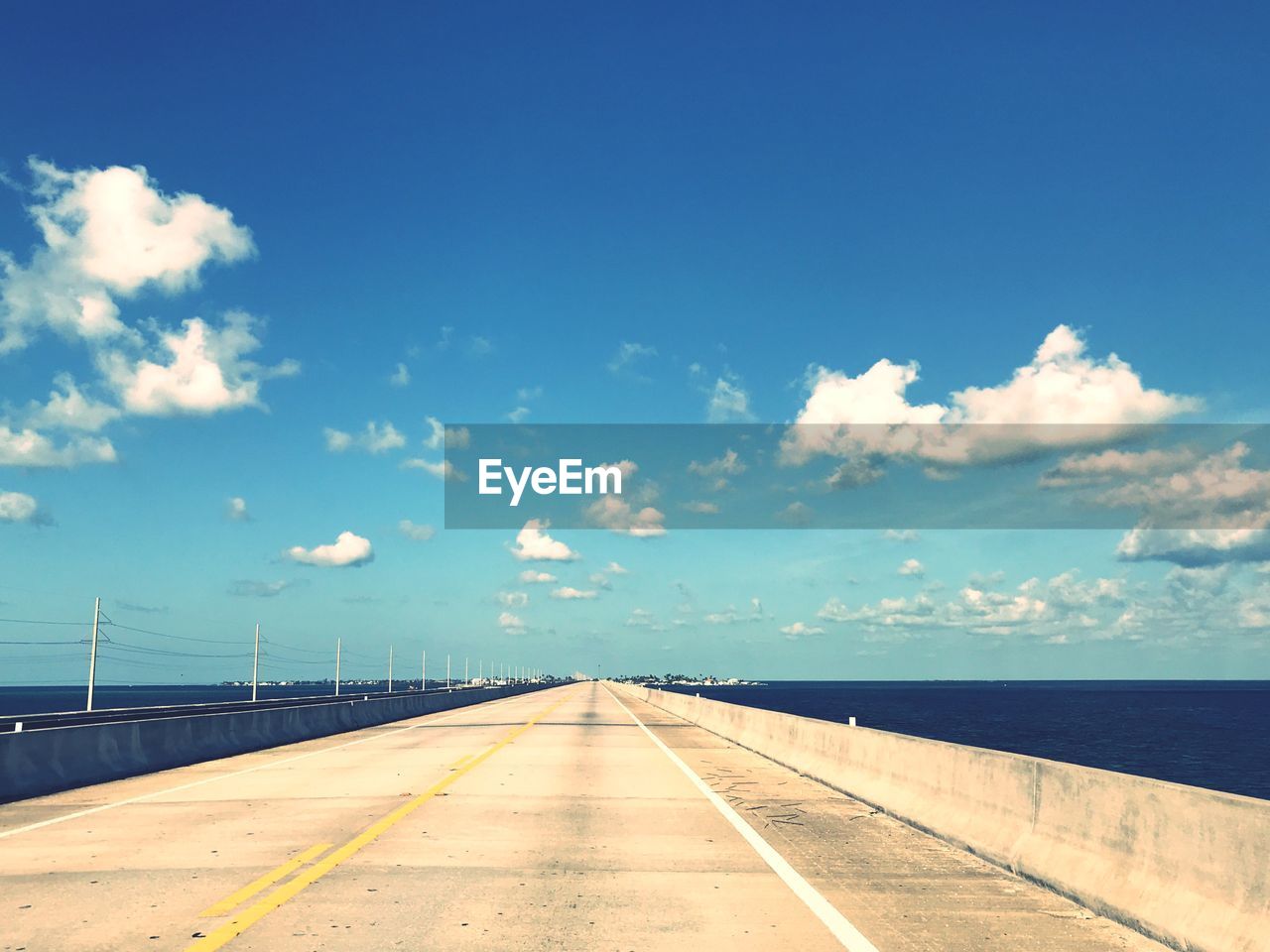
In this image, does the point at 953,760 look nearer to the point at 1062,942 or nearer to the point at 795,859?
the point at 795,859

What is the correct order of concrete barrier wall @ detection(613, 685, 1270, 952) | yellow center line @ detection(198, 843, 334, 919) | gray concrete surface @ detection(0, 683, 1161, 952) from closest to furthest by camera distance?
concrete barrier wall @ detection(613, 685, 1270, 952) < gray concrete surface @ detection(0, 683, 1161, 952) < yellow center line @ detection(198, 843, 334, 919)

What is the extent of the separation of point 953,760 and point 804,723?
837 cm

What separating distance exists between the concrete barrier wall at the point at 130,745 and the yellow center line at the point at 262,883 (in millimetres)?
7043

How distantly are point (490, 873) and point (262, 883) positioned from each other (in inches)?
67.4

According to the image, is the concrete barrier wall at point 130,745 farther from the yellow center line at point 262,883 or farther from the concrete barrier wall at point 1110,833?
the concrete barrier wall at point 1110,833

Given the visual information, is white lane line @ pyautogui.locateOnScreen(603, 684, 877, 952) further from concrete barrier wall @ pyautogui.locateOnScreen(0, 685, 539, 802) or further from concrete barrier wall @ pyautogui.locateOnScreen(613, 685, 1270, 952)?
concrete barrier wall @ pyautogui.locateOnScreen(0, 685, 539, 802)

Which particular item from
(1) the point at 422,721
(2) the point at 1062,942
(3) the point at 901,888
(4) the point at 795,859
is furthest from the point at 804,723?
(1) the point at 422,721

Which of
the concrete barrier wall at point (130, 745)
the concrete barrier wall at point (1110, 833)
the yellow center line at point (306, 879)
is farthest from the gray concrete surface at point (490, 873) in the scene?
the concrete barrier wall at point (130, 745)

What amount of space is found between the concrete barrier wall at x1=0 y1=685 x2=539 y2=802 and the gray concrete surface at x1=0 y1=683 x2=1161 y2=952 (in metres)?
0.56

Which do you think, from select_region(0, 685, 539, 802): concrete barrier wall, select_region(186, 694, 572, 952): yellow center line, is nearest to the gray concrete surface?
select_region(186, 694, 572, 952): yellow center line

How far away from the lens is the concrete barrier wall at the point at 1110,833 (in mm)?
5996

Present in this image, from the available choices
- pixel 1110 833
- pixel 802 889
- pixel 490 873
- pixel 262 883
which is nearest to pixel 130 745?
pixel 262 883

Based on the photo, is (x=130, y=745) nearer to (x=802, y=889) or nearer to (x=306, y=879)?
(x=306, y=879)

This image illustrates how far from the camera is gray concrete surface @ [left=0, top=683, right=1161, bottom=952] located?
22.2 ft
